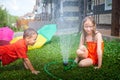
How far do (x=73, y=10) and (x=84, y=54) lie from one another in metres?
20.1

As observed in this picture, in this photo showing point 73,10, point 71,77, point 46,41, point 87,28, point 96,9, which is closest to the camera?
point 71,77

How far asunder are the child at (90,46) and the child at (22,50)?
3.31 ft

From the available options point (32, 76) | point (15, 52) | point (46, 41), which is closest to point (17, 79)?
point (32, 76)

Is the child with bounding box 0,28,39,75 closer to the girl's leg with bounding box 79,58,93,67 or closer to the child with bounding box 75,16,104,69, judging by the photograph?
the girl's leg with bounding box 79,58,93,67

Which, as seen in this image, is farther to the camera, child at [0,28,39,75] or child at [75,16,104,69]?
child at [75,16,104,69]

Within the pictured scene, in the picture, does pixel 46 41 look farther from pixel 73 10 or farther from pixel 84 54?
pixel 73 10

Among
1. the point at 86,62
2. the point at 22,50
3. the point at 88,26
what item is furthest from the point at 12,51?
the point at 88,26

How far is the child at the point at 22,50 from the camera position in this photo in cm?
488

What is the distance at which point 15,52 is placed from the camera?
507 cm

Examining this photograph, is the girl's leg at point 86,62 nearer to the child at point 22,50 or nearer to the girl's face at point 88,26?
the girl's face at point 88,26

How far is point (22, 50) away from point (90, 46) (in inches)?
54.1

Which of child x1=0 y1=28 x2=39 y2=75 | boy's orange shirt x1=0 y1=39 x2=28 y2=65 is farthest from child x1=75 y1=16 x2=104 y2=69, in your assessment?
boy's orange shirt x1=0 y1=39 x2=28 y2=65

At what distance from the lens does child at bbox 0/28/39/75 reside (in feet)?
16.0

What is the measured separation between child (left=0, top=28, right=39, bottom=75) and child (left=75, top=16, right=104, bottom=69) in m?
1.01
